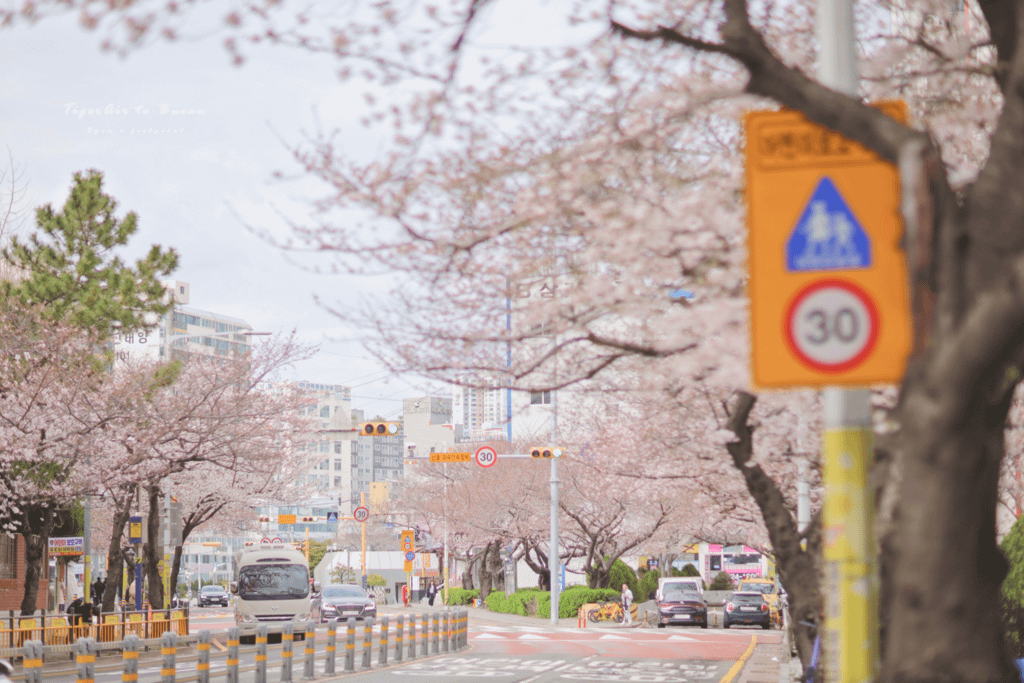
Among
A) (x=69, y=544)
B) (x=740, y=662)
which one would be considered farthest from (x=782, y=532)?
(x=69, y=544)

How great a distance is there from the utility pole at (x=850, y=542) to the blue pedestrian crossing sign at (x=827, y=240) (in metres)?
0.47

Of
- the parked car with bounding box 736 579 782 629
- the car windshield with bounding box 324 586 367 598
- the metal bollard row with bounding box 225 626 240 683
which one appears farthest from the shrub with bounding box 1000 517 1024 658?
the car windshield with bounding box 324 586 367 598

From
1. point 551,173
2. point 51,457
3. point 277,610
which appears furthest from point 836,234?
point 277,610

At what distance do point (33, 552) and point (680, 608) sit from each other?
78.1 feet

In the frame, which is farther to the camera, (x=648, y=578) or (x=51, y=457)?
(x=648, y=578)

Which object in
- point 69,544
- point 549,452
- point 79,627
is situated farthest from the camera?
point 549,452

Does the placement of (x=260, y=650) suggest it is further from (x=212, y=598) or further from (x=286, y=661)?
(x=212, y=598)

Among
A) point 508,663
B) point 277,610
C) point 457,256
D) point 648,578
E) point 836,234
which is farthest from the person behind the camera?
point 648,578

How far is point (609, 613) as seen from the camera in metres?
44.0

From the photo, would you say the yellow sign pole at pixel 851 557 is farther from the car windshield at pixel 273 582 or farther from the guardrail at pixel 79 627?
the car windshield at pixel 273 582

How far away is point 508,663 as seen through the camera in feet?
79.5

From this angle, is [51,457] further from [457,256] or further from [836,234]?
[836,234]

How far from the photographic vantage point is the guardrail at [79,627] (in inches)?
939

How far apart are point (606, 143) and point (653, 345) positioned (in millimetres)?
3616
